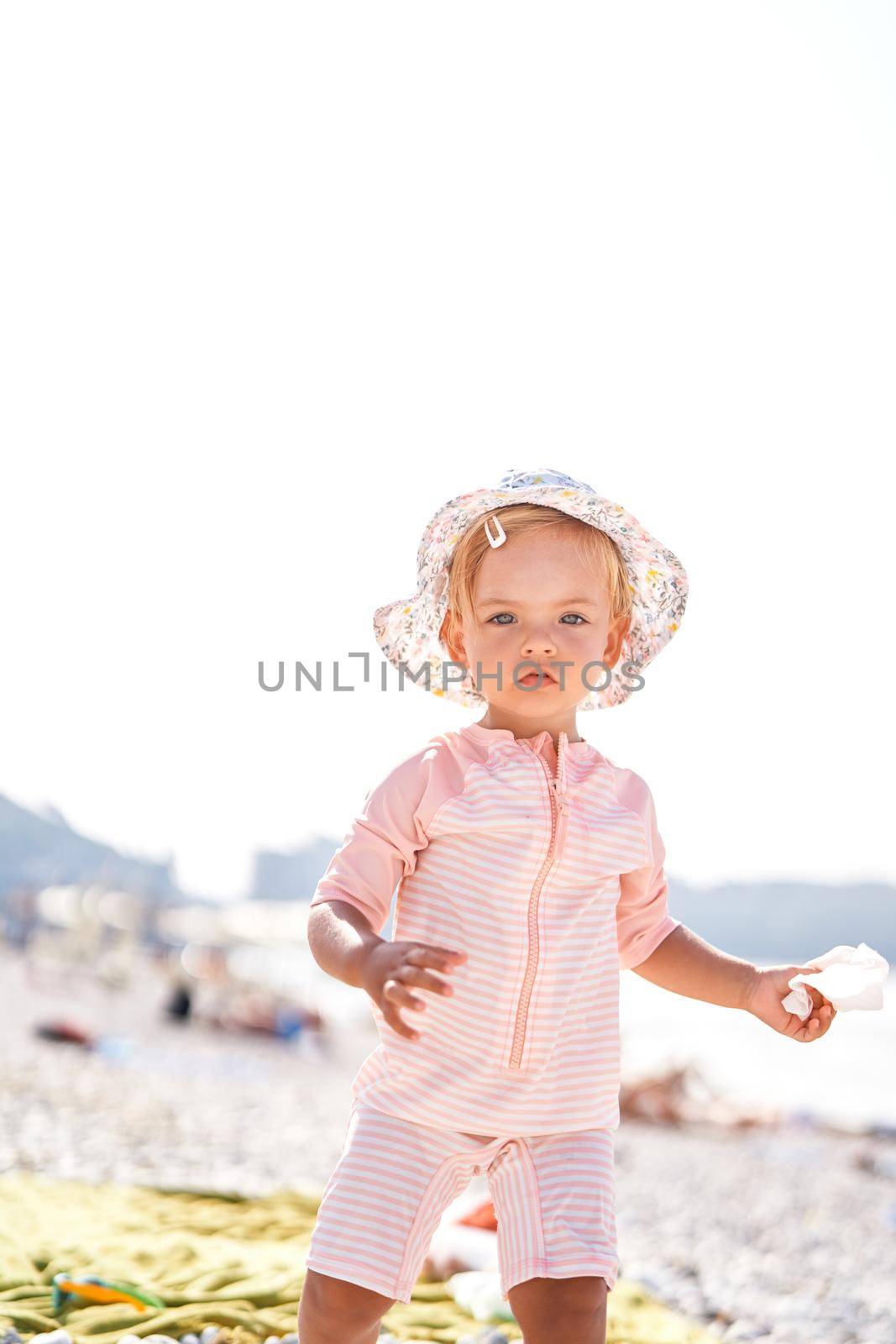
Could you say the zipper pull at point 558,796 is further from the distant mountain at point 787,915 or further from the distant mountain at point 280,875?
the distant mountain at point 280,875

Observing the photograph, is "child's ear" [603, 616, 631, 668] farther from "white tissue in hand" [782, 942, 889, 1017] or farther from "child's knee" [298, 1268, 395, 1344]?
"child's knee" [298, 1268, 395, 1344]

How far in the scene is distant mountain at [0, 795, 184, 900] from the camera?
7181 centimetres

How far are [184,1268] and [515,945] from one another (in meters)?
2.22

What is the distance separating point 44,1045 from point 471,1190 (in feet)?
25.3

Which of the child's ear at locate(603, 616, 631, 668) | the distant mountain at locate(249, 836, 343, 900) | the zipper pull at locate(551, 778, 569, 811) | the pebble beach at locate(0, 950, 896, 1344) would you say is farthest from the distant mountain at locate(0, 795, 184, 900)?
the zipper pull at locate(551, 778, 569, 811)

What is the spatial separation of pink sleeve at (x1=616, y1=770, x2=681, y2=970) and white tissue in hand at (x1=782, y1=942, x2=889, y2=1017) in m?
0.30

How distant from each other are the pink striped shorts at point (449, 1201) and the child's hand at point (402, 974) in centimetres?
39

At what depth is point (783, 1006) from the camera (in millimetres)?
2445

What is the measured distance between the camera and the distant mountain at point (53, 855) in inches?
2827

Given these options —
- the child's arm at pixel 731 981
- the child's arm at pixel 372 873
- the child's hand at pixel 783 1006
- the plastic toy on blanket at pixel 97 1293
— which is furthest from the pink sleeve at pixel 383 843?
the plastic toy on blanket at pixel 97 1293

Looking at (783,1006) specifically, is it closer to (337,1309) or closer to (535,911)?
(535,911)

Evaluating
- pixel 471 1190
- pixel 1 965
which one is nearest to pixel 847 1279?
pixel 471 1190

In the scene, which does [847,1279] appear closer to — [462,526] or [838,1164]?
[462,526]

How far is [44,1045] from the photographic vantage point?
12531mm
